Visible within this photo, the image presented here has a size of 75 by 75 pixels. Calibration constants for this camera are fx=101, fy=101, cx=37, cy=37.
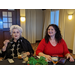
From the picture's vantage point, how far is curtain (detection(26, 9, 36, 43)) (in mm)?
8289

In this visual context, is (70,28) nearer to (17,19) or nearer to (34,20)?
(17,19)

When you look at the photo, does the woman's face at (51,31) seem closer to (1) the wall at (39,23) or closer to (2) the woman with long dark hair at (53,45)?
(2) the woman with long dark hair at (53,45)

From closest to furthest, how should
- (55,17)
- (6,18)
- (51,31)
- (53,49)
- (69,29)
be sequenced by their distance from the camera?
(53,49) → (51,31) → (69,29) → (6,18) → (55,17)

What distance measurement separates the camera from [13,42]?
7.89 ft

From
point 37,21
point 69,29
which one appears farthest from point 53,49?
point 37,21

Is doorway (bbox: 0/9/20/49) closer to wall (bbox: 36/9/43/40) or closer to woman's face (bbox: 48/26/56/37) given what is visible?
wall (bbox: 36/9/43/40)

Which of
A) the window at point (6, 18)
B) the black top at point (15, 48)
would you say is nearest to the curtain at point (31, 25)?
the window at point (6, 18)

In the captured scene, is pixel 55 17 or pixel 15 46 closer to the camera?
pixel 15 46

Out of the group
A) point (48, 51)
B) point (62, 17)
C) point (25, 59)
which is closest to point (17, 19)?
point (62, 17)

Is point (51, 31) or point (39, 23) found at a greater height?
point (39, 23)

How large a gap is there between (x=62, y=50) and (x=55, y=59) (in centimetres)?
76

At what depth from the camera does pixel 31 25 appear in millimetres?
8461

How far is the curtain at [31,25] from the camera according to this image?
27.2ft

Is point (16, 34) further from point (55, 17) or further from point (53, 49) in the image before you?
point (55, 17)
